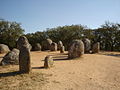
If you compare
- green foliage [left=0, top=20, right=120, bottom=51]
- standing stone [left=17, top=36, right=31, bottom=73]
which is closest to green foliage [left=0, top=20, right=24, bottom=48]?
green foliage [left=0, top=20, right=120, bottom=51]

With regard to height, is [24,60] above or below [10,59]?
above

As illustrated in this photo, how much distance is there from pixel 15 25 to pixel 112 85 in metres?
28.0

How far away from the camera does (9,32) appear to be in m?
29.0

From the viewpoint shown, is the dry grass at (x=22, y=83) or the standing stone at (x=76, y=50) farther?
the standing stone at (x=76, y=50)

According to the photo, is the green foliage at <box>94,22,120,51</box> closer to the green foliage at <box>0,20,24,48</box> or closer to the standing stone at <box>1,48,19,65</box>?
the green foliage at <box>0,20,24,48</box>

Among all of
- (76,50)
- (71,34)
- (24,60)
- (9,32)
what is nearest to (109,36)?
(71,34)

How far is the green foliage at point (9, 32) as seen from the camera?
1137 inches

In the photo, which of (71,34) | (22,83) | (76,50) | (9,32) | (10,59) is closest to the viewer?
(22,83)

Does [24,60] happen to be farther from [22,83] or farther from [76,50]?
[76,50]

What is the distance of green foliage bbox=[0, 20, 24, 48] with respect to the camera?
2888 cm

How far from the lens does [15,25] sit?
1178 inches

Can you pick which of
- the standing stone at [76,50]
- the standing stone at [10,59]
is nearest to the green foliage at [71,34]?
the standing stone at [76,50]

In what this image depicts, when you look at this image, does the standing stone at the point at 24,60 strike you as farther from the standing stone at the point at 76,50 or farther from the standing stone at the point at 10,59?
the standing stone at the point at 76,50

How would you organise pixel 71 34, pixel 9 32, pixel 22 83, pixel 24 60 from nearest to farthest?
pixel 22 83, pixel 24 60, pixel 9 32, pixel 71 34
